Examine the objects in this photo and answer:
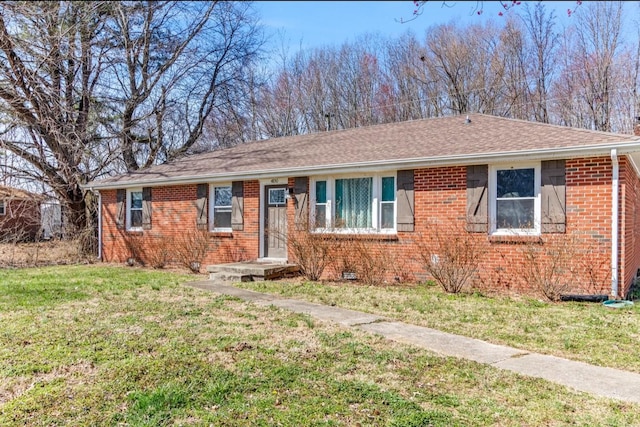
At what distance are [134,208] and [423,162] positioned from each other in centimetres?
1008

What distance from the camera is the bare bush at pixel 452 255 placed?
30.6 feet

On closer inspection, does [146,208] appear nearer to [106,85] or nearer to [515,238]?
[106,85]

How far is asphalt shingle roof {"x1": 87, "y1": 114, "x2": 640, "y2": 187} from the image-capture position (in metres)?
9.35

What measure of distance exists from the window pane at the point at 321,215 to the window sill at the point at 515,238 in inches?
147

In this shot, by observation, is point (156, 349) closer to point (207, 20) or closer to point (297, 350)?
point (297, 350)

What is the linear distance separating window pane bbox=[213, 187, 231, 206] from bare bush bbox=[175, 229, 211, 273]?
3.08 feet

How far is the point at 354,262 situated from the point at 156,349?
623 cm

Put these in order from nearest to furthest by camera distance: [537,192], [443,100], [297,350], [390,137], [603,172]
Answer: [297,350], [603,172], [537,192], [390,137], [443,100]

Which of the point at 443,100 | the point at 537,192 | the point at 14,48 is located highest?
the point at 443,100

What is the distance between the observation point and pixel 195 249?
1329 centimetres

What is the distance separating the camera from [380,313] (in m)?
7.32

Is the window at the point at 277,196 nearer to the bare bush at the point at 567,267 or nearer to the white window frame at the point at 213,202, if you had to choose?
the white window frame at the point at 213,202

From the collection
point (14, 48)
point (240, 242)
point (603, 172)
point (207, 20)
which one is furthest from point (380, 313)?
point (207, 20)

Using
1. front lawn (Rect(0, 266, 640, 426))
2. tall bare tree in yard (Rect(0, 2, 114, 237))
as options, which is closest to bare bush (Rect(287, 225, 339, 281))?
front lawn (Rect(0, 266, 640, 426))
